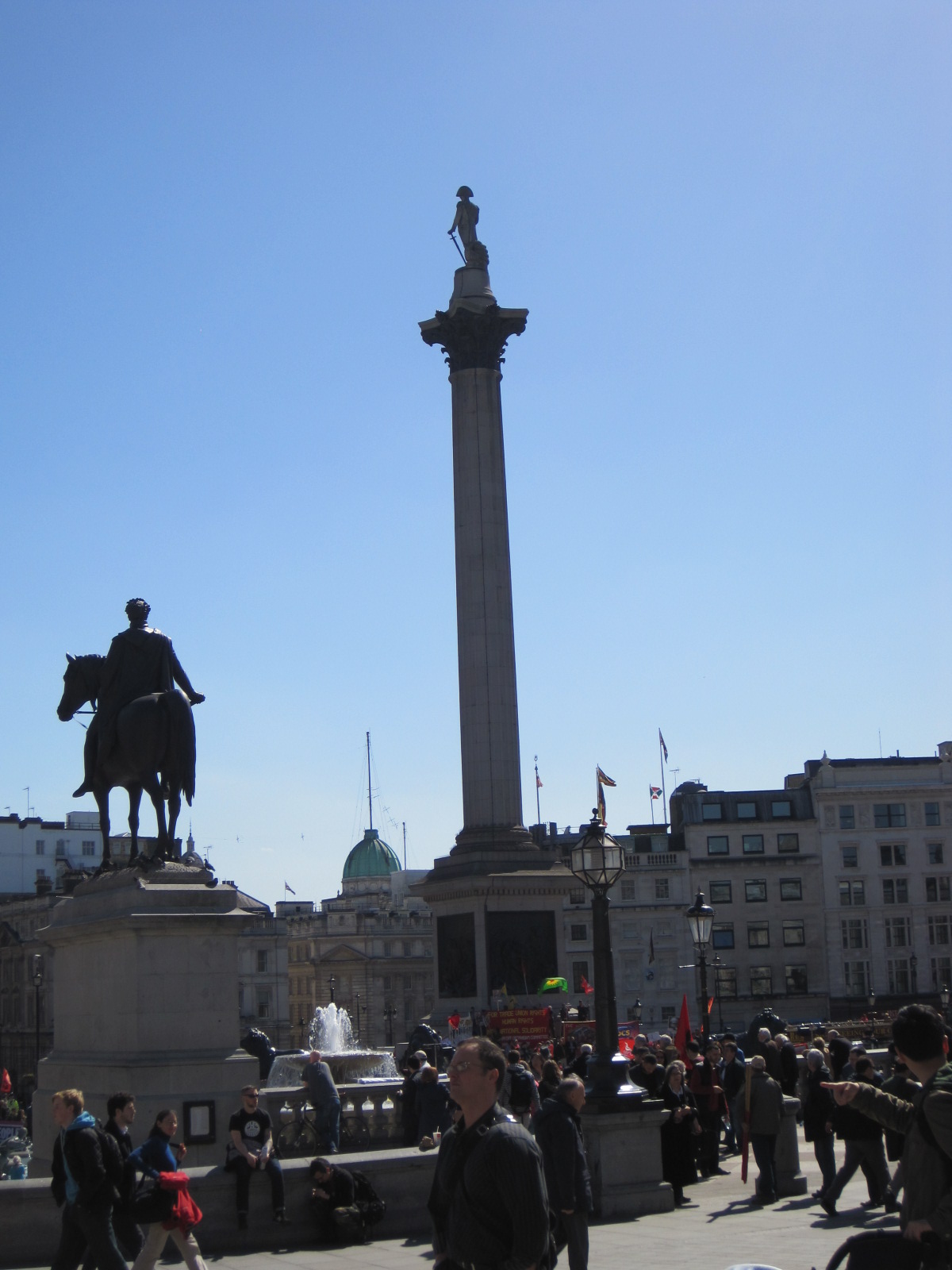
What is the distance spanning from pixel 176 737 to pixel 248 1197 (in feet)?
19.2

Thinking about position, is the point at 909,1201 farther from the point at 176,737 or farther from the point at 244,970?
the point at 244,970

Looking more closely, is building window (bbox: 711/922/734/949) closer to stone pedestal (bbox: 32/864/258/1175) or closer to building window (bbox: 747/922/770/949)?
building window (bbox: 747/922/770/949)

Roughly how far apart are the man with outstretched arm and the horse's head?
14.6 m

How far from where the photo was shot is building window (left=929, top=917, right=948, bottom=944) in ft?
331

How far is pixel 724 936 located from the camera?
100250 millimetres

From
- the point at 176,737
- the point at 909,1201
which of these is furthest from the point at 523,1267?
the point at 176,737

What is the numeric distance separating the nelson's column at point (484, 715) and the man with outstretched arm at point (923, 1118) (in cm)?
4392

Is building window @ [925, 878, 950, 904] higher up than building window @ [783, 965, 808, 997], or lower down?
higher up

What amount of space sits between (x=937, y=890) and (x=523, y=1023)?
68.7m

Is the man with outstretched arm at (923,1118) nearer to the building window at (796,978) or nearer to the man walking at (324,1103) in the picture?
the man walking at (324,1103)

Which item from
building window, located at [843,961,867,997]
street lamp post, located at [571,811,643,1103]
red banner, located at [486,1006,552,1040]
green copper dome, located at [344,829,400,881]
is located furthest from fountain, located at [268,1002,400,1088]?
green copper dome, located at [344,829,400,881]

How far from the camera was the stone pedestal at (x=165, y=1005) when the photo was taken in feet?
57.5

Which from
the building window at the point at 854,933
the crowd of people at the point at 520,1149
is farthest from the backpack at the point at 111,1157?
the building window at the point at 854,933

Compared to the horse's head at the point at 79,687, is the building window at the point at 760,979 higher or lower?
lower
